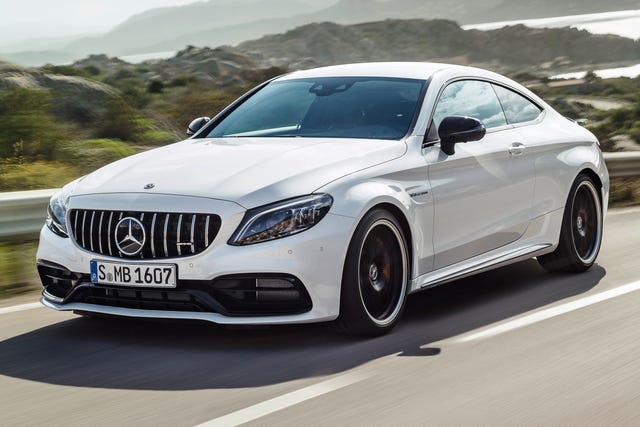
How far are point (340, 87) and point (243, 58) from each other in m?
39.2

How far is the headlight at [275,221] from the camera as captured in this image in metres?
5.27

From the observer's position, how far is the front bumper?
526cm

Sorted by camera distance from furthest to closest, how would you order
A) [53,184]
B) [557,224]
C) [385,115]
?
[53,184] < [557,224] < [385,115]

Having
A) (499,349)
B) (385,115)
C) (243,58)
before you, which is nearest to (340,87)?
(385,115)

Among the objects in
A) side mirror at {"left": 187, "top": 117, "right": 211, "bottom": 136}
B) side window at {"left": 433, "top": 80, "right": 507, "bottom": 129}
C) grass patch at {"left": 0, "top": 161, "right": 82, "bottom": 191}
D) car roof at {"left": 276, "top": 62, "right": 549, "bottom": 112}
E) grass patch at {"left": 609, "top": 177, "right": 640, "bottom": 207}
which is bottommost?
grass patch at {"left": 609, "top": 177, "right": 640, "bottom": 207}

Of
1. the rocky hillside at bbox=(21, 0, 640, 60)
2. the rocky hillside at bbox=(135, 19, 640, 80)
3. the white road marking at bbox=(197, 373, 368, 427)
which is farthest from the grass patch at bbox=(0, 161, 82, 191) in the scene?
the rocky hillside at bbox=(21, 0, 640, 60)

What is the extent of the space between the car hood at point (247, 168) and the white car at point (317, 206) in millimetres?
13

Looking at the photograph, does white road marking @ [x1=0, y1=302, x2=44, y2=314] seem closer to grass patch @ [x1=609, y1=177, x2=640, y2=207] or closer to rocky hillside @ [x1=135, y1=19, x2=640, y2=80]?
grass patch @ [x1=609, y1=177, x2=640, y2=207]

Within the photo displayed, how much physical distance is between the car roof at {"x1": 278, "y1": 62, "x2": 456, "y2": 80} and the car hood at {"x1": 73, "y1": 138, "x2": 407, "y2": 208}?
0.81 m

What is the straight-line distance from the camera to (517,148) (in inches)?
275

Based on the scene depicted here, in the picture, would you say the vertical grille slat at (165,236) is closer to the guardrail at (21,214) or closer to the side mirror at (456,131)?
the side mirror at (456,131)

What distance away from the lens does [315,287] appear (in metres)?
5.34

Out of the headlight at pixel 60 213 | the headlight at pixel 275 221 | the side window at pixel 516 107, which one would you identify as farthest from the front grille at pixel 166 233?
the side window at pixel 516 107

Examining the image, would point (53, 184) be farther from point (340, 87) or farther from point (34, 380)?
point (34, 380)
